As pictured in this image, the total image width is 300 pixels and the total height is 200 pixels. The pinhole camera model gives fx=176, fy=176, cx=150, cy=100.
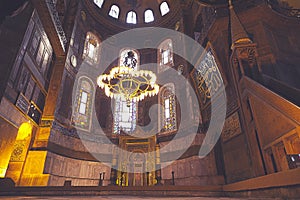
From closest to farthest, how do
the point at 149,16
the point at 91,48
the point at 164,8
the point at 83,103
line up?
the point at 83,103 < the point at 91,48 < the point at 164,8 < the point at 149,16

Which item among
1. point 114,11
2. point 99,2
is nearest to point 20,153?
point 99,2

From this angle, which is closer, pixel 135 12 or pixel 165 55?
pixel 165 55

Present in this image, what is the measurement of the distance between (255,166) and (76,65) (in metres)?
11.0


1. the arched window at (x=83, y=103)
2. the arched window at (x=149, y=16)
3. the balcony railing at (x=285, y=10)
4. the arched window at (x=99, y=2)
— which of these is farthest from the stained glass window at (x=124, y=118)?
the balcony railing at (x=285, y=10)

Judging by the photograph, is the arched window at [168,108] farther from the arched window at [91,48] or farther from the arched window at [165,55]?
the arched window at [91,48]

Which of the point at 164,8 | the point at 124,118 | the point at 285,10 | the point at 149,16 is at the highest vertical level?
the point at 164,8

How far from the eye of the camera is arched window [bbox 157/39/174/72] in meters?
13.6

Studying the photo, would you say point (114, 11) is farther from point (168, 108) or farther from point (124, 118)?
point (168, 108)

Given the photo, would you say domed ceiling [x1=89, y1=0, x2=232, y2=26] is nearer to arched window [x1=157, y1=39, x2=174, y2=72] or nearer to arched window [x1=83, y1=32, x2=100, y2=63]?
arched window [x1=157, y1=39, x2=174, y2=72]

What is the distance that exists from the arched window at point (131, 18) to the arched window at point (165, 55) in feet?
12.9

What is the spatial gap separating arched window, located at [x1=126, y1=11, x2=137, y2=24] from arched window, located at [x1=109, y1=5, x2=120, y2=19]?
1.01 meters

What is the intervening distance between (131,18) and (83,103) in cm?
981

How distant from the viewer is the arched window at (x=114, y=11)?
1623cm

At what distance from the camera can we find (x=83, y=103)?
38.0ft
